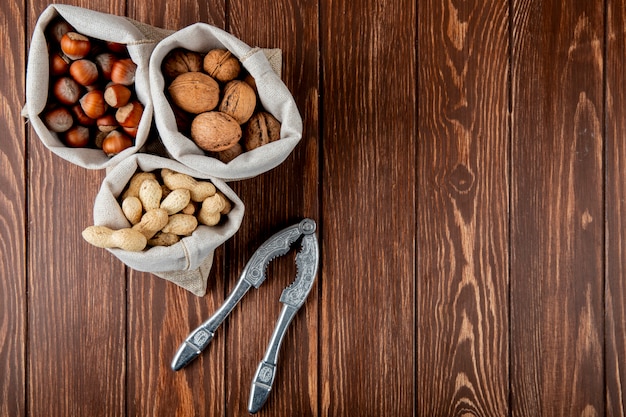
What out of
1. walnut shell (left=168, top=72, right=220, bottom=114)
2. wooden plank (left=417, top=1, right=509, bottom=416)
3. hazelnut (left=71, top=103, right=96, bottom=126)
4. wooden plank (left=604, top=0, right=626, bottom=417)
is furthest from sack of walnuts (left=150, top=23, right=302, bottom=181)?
wooden plank (left=604, top=0, right=626, bottom=417)

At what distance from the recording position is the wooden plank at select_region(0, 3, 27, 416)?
782 millimetres

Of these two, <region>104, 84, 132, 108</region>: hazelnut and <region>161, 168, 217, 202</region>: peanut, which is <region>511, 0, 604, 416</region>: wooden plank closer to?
<region>161, 168, 217, 202</region>: peanut

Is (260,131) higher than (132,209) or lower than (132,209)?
higher

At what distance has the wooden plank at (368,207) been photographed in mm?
818

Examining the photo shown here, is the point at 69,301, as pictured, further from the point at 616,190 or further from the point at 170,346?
the point at 616,190

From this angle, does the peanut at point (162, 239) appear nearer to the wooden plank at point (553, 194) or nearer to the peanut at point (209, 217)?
the peanut at point (209, 217)

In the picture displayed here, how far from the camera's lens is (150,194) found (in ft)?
2.14

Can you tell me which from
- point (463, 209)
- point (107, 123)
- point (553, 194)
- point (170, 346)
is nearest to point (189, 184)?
point (107, 123)

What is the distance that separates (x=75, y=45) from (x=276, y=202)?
0.35 meters

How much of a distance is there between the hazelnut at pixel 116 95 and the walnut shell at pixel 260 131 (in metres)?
0.16

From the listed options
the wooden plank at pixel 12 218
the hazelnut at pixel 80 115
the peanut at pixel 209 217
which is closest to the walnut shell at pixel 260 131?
the peanut at pixel 209 217

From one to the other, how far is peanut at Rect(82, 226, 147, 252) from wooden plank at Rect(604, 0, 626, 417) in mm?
734

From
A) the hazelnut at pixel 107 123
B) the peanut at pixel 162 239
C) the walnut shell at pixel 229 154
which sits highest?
the hazelnut at pixel 107 123

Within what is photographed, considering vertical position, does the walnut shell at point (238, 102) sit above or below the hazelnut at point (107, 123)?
above
